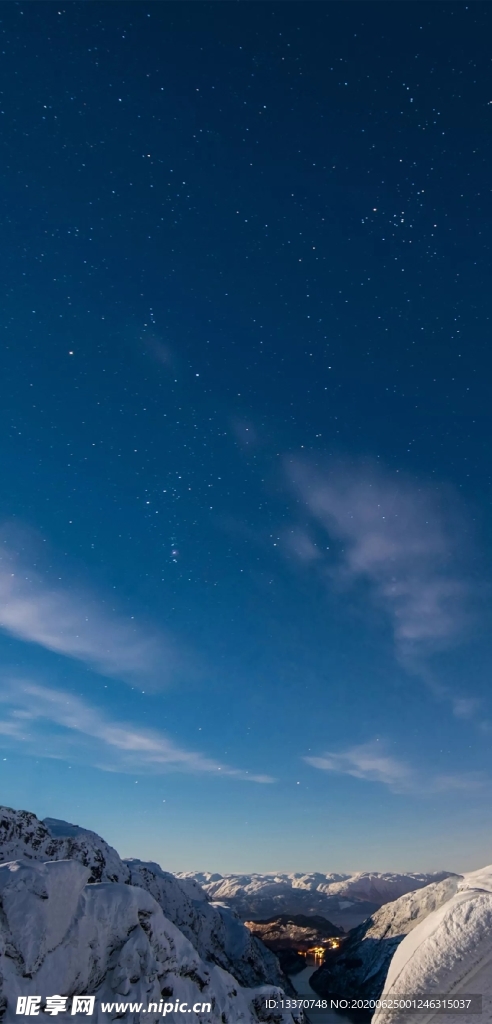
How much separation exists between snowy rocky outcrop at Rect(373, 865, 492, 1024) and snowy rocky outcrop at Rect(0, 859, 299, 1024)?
1947 centimetres

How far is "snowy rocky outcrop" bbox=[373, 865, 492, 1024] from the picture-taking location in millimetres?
7559

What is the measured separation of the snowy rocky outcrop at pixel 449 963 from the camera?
24.8ft

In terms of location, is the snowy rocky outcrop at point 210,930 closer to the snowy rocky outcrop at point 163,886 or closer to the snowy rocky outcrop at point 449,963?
the snowy rocky outcrop at point 163,886

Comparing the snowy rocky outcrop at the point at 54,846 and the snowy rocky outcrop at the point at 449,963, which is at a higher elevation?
the snowy rocky outcrop at the point at 449,963

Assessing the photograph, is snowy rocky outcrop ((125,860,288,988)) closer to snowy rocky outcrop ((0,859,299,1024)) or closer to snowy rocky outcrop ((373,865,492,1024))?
snowy rocky outcrop ((0,859,299,1024))

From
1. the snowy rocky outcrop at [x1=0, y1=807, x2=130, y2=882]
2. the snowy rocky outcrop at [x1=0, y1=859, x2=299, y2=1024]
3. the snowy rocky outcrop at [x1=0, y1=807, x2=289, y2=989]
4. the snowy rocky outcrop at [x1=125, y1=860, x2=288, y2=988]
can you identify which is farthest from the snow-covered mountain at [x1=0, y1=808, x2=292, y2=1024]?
the snowy rocky outcrop at [x1=125, y1=860, x2=288, y2=988]

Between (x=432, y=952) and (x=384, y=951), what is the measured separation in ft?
319

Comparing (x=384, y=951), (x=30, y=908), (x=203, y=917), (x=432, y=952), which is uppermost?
(x=432, y=952)

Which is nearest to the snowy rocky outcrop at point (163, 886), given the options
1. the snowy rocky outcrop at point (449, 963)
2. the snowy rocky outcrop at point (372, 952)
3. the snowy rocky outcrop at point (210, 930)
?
the snowy rocky outcrop at point (210, 930)

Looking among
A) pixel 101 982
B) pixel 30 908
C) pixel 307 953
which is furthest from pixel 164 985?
pixel 307 953

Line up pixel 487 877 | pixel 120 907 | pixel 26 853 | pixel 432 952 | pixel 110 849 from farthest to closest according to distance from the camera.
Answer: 1. pixel 110 849
2. pixel 26 853
3. pixel 120 907
4. pixel 487 877
5. pixel 432 952

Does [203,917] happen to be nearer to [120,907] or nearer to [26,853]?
[26,853]

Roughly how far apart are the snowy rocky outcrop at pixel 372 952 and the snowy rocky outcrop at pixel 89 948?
183ft

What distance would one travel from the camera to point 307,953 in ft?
428
